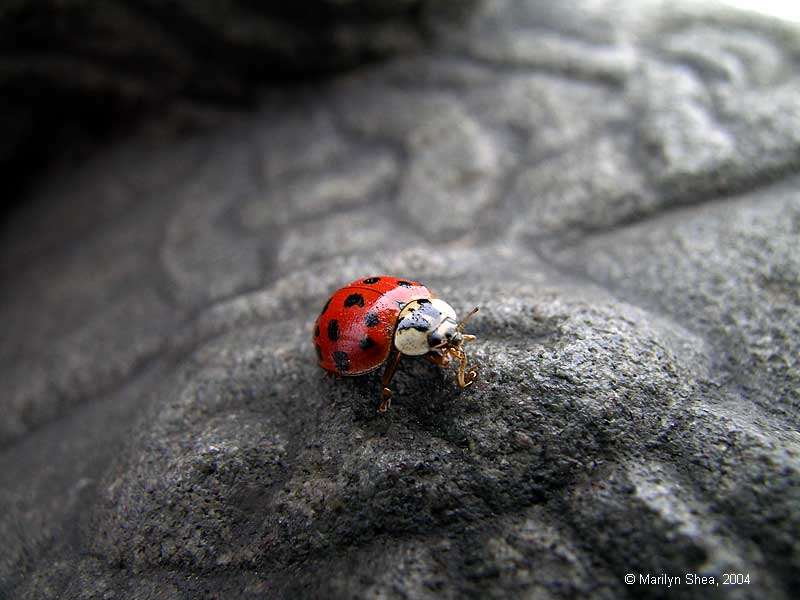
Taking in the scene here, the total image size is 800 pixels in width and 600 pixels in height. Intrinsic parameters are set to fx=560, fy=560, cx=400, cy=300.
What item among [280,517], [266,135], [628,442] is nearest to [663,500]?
[628,442]

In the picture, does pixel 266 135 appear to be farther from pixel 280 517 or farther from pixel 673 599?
pixel 673 599

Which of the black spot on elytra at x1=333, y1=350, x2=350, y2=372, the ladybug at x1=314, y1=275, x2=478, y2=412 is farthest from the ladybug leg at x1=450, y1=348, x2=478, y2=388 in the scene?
the black spot on elytra at x1=333, y1=350, x2=350, y2=372

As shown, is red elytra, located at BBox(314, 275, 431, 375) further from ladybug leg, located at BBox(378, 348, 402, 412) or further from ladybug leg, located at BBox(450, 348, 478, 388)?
ladybug leg, located at BBox(450, 348, 478, 388)

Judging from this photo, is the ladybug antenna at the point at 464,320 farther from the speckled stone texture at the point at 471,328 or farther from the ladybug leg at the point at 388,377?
the ladybug leg at the point at 388,377

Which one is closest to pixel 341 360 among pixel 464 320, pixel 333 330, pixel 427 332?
pixel 333 330

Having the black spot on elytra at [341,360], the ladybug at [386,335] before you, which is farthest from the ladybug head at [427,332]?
the black spot on elytra at [341,360]
